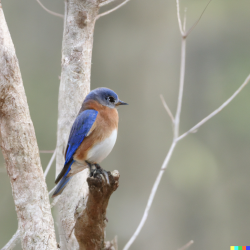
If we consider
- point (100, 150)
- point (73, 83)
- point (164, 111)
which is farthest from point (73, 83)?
point (164, 111)

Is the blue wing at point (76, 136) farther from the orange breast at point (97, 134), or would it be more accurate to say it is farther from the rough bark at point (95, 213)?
the rough bark at point (95, 213)

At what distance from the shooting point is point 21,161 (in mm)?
1995

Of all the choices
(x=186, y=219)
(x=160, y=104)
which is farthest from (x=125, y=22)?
(x=186, y=219)

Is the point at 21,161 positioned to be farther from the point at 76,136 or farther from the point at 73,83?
the point at 73,83

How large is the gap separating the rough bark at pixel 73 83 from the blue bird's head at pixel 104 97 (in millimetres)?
227

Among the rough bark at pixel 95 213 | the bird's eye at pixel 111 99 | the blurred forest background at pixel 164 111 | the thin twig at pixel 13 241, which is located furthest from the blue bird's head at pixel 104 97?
the blurred forest background at pixel 164 111

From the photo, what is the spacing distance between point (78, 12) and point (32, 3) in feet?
16.4

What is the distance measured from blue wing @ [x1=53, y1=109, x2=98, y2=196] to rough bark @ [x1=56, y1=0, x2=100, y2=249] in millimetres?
267

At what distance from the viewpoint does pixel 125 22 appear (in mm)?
6695

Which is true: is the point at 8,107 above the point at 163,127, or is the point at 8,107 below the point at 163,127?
above

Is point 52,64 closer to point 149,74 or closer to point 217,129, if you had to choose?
point 149,74

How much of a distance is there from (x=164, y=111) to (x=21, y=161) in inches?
195

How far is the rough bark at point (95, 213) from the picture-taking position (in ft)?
5.60

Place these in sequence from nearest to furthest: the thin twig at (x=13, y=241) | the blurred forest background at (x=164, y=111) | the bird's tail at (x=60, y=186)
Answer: the thin twig at (x=13, y=241) → the bird's tail at (x=60, y=186) → the blurred forest background at (x=164, y=111)
